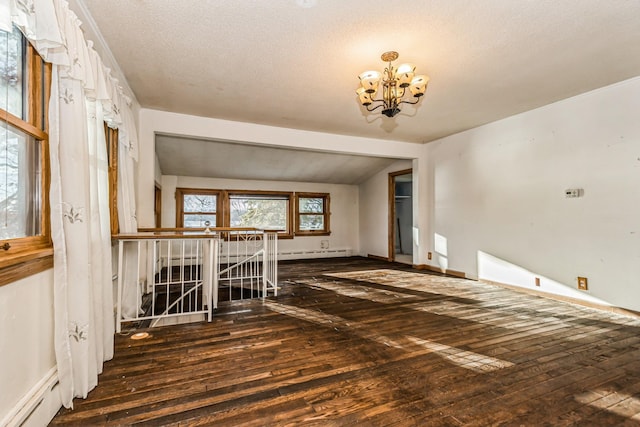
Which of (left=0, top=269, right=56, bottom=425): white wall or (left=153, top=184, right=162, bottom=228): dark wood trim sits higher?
(left=153, top=184, right=162, bottom=228): dark wood trim

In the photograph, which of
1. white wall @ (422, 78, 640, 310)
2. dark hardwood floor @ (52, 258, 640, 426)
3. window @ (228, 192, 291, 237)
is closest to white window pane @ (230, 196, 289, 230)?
window @ (228, 192, 291, 237)

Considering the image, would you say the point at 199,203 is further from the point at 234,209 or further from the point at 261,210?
the point at 261,210

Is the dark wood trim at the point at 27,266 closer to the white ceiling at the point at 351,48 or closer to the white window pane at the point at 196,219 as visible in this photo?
the white ceiling at the point at 351,48

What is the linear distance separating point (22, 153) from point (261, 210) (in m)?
5.73

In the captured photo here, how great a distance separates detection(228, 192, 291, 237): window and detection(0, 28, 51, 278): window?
522cm

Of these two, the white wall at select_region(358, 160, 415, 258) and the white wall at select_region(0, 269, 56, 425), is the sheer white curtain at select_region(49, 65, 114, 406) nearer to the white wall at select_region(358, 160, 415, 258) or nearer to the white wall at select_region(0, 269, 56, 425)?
the white wall at select_region(0, 269, 56, 425)

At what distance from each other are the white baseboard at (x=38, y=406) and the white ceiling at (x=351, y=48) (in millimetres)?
2404

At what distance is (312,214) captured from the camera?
759cm

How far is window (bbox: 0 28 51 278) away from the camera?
1.33m

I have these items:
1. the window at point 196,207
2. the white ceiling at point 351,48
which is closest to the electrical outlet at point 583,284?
the white ceiling at point 351,48

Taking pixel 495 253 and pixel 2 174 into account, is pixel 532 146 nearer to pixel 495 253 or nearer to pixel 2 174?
pixel 495 253

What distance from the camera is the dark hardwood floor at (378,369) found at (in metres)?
1.53

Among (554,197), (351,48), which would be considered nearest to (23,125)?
(351,48)

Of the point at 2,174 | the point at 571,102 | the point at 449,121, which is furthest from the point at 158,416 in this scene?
the point at 571,102
